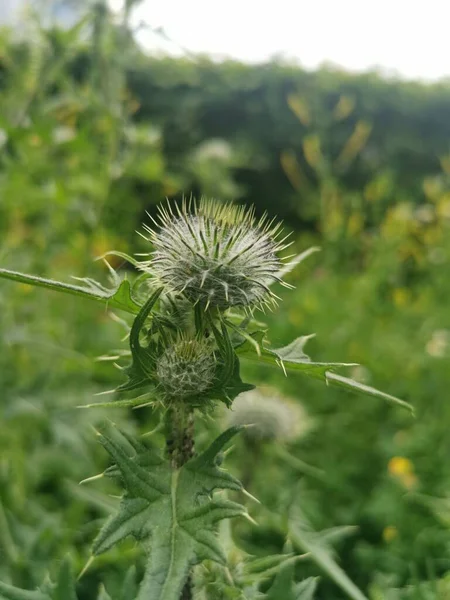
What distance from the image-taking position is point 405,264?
278 inches

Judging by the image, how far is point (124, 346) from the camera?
11.9 feet

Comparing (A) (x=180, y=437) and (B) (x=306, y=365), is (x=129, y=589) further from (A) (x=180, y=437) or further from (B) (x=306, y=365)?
(B) (x=306, y=365)

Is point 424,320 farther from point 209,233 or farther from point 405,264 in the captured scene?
point 209,233

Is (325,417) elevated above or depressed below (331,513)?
above

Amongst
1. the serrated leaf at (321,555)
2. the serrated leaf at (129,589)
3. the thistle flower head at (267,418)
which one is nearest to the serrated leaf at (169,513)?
the serrated leaf at (129,589)

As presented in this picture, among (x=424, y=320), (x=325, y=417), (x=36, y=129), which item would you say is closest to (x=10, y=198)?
(x=36, y=129)

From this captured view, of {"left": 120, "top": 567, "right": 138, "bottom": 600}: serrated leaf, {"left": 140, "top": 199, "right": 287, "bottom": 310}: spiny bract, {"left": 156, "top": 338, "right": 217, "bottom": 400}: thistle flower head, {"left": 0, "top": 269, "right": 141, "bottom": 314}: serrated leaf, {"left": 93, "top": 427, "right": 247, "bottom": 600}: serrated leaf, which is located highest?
{"left": 140, "top": 199, "right": 287, "bottom": 310}: spiny bract

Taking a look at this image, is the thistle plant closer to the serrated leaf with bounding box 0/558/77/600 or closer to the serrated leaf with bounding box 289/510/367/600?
the serrated leaf with bounding box 0/558/77/600

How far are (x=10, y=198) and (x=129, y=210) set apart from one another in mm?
3412

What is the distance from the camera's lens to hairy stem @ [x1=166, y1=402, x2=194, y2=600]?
1384mm

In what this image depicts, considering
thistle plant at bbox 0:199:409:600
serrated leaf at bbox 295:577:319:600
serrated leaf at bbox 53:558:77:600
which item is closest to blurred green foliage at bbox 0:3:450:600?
thistle plant at bbox 0:199:409:600

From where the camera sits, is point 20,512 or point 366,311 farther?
point 366,311

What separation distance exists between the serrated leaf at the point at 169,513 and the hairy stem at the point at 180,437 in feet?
0.22

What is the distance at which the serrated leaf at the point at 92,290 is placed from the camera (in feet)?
3.81
